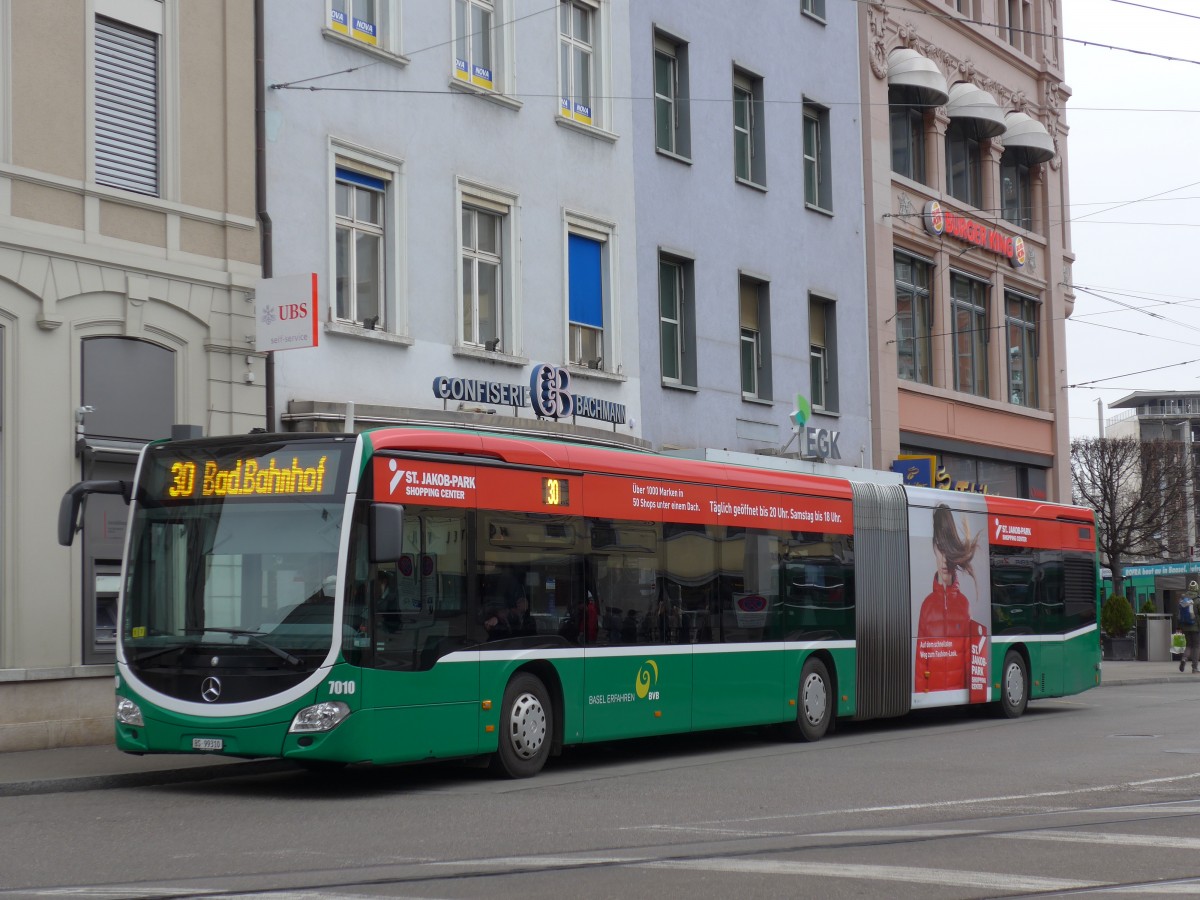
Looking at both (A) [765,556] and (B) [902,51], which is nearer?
(A) [765,556]

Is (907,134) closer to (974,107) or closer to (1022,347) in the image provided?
(974,107)

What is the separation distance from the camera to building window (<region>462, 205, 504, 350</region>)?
23281 mm

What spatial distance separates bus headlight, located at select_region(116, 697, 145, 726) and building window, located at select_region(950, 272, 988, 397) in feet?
84.4

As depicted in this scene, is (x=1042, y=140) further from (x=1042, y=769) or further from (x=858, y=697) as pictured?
(x=1042, y=769)

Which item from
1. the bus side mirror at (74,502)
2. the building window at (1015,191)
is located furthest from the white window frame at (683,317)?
the bus side mirror at (74,502)

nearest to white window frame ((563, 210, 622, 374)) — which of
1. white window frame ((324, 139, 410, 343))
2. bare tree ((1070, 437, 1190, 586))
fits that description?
white window frame ((324, 139, 410, 343))

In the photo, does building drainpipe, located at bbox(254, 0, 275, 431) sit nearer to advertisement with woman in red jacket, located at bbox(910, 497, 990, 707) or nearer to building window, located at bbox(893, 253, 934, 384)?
advertisement with woman in red jacket, located at bbox(910, 497, 990, 707)

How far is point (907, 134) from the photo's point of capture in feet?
115

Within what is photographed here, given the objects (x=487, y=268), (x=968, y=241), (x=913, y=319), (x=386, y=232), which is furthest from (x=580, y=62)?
(x=968, y=241)

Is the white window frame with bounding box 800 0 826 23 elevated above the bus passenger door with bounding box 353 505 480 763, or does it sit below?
above

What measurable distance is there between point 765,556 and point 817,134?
618 inches

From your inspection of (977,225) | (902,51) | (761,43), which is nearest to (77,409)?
(761,43)

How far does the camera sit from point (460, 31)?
23469 mm

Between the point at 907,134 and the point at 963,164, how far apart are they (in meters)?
2.94
